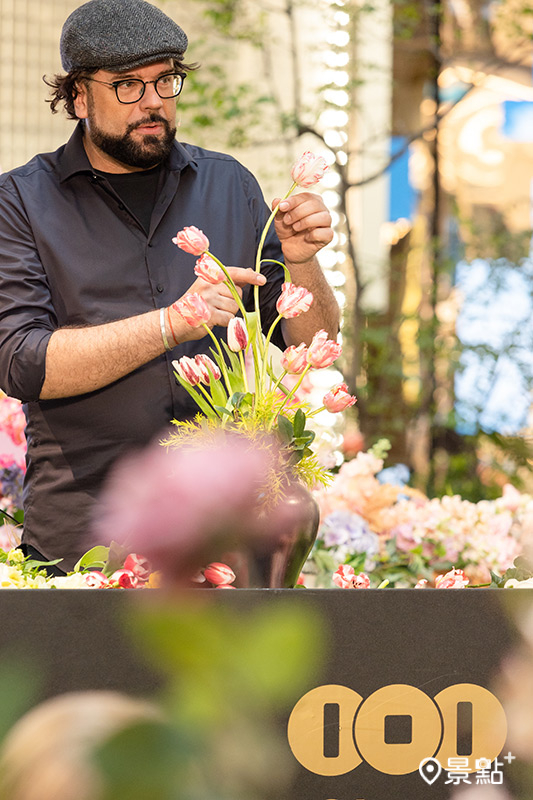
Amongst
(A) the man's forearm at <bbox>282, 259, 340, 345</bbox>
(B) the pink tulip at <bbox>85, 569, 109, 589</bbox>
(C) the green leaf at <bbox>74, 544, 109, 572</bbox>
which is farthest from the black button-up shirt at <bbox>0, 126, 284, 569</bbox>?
(B) the pink tulip at <bbox>85, 569, 109, 589</bbox>

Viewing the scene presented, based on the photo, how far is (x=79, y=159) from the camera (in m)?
1.67

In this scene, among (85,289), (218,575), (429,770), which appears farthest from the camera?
(85,289)

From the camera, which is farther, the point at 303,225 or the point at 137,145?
the point at 137,145

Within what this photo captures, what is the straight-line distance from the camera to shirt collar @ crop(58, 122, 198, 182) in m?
1.67

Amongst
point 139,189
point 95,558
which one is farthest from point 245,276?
point 139,189

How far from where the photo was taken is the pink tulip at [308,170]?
3.79 ft

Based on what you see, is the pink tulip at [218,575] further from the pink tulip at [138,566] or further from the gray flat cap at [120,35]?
the gray flat cap at [120,35]

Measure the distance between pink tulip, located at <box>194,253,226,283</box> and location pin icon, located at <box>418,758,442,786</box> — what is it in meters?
0.55

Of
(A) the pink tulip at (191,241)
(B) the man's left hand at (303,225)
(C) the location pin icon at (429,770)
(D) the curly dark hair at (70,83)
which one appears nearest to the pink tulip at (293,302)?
(A) the pink tulip at (191,241)

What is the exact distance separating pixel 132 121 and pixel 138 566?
0.81 metres

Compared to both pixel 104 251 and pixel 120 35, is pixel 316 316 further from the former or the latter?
pixel 120 35

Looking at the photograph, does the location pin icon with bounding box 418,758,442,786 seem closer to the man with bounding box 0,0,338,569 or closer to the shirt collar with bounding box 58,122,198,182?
the man with bounding box 0,0,338,569

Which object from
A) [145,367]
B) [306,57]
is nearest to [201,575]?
[145,367]

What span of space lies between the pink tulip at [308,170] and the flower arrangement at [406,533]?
2.98ft
